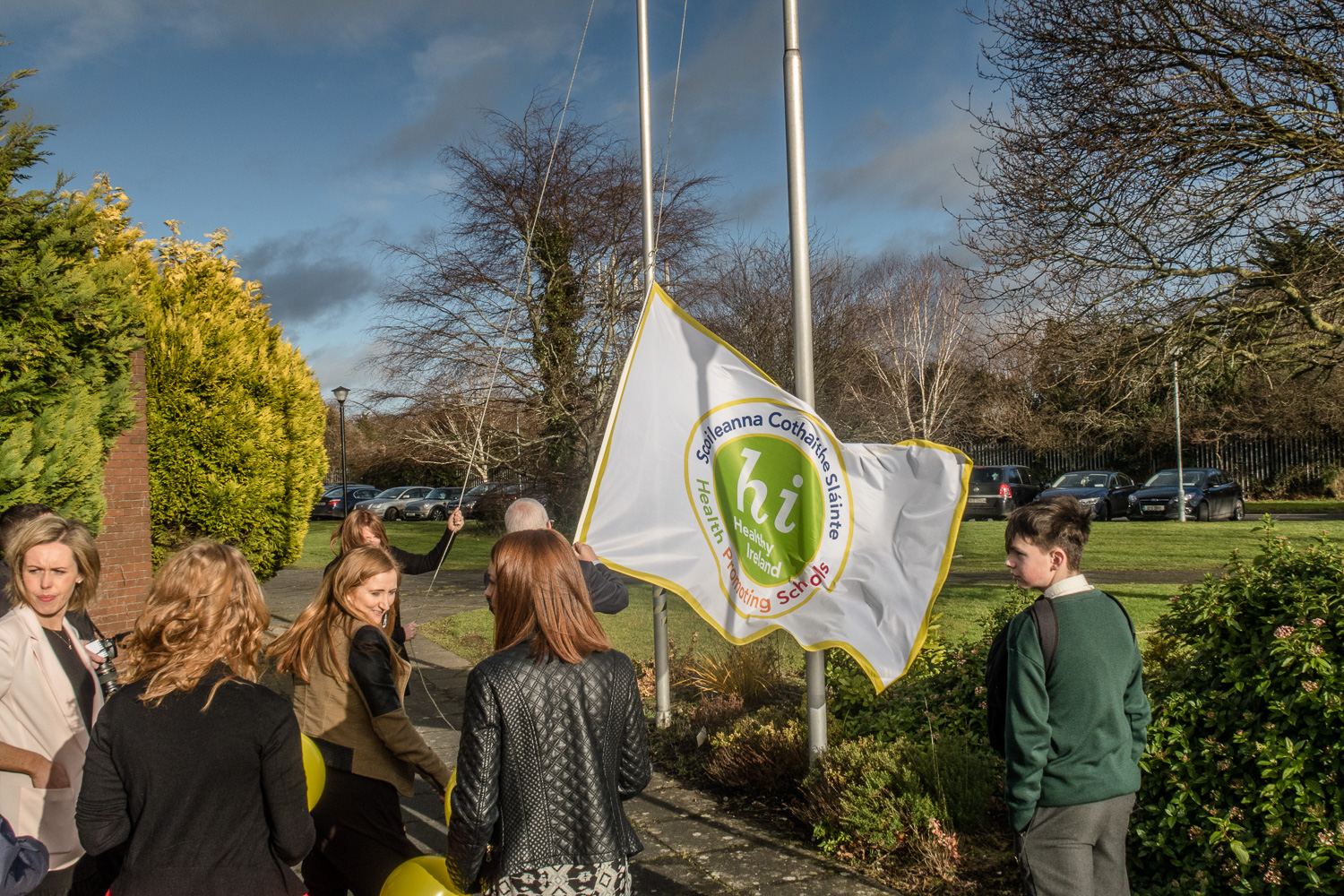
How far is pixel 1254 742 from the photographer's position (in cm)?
325

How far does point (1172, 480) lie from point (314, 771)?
29673 mm

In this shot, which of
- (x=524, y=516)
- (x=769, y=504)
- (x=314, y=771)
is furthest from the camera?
(x=769, y=504)

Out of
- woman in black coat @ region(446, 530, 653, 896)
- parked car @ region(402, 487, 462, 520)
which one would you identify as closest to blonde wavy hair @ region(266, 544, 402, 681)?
woman in black coat @ region(446, 530, 653, 896)

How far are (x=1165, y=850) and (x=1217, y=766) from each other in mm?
360

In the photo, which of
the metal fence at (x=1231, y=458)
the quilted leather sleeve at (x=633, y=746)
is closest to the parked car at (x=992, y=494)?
the metal fence at (x=1231, y=458)

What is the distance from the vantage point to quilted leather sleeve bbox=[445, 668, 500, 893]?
2.36m

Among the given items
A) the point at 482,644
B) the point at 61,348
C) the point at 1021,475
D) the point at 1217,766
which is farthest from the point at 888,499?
the point at 1021,475

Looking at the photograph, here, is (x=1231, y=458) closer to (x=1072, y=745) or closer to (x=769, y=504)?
(x=769, y=504)

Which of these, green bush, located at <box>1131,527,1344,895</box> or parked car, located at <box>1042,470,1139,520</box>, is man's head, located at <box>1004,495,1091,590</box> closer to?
green bush, located at <box>1131,527,1344,895</box>

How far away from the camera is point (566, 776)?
242 centimetres

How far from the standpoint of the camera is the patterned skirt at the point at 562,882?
2.38 meters

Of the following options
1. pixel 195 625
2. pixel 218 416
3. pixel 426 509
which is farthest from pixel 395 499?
pixel 195 625

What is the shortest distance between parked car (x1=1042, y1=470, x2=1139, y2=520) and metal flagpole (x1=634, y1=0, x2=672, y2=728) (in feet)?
79.2

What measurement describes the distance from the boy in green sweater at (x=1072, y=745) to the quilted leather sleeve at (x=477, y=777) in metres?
1.50
